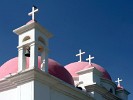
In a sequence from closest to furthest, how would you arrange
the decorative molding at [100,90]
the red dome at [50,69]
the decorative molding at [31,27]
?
the decorative molding at [31,27], the red dome at [50,69], the decorative molding at [100,90]

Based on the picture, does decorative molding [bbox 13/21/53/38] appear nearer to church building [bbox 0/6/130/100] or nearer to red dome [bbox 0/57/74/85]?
church building [bbox 0/6/130/100]

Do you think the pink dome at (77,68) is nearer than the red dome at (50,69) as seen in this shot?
No

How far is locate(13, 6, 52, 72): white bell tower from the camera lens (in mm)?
14492

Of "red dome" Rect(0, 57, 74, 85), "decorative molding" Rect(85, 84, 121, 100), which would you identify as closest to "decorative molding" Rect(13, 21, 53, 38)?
"red dome" Rect(0, 57, 74, 85)

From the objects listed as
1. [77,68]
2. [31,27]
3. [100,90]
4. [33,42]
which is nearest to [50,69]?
[33,42]

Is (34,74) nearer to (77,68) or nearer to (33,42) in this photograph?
(33,42)

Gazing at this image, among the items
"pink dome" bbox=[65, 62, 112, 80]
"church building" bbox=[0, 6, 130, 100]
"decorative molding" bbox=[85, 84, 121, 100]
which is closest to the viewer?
"church building" bbox=[0, 6, 130, 100]

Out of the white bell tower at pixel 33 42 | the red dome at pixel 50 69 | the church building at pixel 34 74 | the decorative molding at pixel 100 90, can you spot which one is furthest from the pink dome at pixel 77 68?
the white bell tower at pixel 33 42

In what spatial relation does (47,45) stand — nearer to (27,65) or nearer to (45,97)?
(27,65)

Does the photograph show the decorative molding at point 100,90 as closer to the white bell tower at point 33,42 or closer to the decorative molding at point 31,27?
the white bell tower at point 33,42

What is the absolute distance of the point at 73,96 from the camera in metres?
15.7

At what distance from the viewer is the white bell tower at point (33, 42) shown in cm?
1449

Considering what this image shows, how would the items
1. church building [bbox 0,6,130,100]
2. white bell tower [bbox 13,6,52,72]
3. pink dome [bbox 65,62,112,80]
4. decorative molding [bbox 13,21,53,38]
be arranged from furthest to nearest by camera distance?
pink dome [bbox 65,62,112,80]
decorative molding [bbox 13,21,53,38]
white bell tower [bbox 13,6,52,72]
church building [bbox 0,6,130,100]

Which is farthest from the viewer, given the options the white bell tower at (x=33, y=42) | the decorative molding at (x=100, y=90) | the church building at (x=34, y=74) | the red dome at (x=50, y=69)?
the decorative molding at (x=100, y=90)
